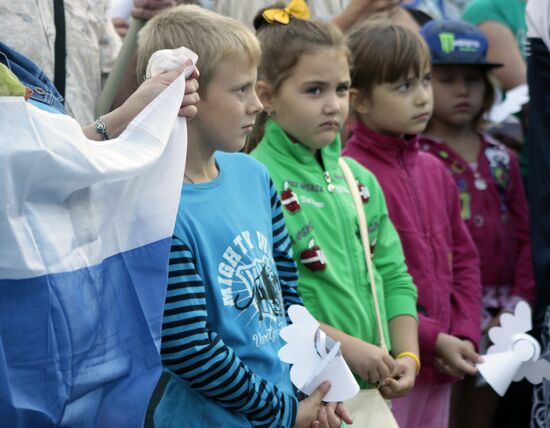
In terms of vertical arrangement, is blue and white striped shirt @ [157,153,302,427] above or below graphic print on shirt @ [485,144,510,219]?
above

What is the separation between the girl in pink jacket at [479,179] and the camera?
4852 millimetres

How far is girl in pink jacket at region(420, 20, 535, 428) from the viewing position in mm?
4852

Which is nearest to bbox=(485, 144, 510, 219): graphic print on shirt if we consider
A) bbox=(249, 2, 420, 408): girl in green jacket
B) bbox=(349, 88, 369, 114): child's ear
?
bbox=(349, 88, 369, 114): child's ear

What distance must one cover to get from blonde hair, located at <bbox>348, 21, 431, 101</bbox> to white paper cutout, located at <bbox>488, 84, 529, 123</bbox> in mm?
1095

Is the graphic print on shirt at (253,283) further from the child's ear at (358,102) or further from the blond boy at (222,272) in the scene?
the child's ear at (358,102)

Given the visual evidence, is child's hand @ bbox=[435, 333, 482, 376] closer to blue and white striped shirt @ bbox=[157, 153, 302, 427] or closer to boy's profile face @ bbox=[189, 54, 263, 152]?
blue and white striped shirt @ bbox=[157, 153, 302, 427]

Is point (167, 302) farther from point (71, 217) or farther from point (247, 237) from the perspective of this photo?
point (71, 217)

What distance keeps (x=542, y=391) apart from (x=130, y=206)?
265 centimetres

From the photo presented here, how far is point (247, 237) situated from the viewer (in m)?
2.97

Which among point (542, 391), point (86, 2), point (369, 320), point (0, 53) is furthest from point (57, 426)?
point (542, 391)

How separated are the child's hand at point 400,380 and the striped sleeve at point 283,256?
528mm

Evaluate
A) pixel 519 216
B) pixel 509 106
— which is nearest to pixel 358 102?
pixel 519 216

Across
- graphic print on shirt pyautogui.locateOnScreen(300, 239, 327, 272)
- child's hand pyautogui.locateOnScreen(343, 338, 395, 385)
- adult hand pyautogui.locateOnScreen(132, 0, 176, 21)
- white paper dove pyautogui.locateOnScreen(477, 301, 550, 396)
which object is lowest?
white paper dove pyautogui.locateOnScreen(477, 301, 550, 396)

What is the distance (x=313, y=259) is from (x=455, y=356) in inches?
35.5
